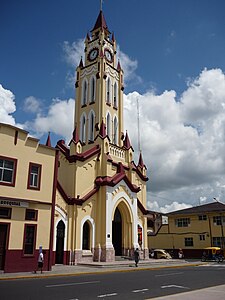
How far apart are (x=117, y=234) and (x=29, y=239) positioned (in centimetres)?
1489

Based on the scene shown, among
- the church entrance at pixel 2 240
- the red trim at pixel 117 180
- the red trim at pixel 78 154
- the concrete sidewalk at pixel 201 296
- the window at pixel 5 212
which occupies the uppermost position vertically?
the red trim at pixel 78 154

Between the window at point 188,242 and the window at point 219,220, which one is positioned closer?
the window at point 219,220

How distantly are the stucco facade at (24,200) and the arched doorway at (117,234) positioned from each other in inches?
508

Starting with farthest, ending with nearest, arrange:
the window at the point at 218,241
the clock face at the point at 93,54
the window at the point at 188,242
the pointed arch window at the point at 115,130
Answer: the window at the point at 188,242, the clock face at the point at 93,54, the window at the point at 218,241, the pointed arch window at the point at 115,130

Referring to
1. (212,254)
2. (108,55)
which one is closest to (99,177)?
(212,254)

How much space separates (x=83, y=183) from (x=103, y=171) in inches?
117

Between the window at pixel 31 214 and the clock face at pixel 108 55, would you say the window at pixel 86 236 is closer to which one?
the window at pixel 31 214

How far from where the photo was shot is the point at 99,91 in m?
40.1

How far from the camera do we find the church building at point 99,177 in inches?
1165

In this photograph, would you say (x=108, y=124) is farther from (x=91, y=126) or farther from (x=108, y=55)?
(x=108, y=55)

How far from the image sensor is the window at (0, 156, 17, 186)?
21.5 meters

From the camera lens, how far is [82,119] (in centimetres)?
4119

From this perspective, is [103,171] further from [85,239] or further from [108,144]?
[85,239]

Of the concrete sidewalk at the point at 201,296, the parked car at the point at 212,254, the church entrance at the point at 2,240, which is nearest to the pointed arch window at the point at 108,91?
the parked car at the point at 212,254
